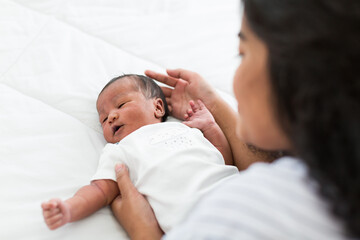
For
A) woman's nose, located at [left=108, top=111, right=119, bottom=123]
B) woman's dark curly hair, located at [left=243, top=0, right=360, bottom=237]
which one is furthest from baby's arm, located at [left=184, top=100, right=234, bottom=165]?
woman's dark curly hair, located at [left=243, top=0, right=360, bottom=237]

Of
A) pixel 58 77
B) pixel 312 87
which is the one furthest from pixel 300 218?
pixel 58 77

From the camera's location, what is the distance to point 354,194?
1.54 feet

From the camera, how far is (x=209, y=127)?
1.15m

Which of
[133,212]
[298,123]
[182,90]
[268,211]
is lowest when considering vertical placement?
[133,212]

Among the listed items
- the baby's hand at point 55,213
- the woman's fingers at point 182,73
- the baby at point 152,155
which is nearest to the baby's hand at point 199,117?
the baby at point 152,155

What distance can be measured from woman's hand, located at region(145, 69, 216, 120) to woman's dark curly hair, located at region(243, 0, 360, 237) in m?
0.72

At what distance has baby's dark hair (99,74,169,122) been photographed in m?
1.20

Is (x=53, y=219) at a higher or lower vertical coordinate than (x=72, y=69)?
lower

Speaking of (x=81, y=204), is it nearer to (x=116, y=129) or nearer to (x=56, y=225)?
(x=56, y=225)

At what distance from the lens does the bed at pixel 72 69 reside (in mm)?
950

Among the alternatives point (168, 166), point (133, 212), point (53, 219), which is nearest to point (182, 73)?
point (168, 166)

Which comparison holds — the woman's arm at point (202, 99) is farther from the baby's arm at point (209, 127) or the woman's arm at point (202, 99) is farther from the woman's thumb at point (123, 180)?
the woman's thumb at point (123, 180)

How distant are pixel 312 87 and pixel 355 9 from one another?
0.33 feet

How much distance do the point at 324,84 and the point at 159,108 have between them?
792 mm
